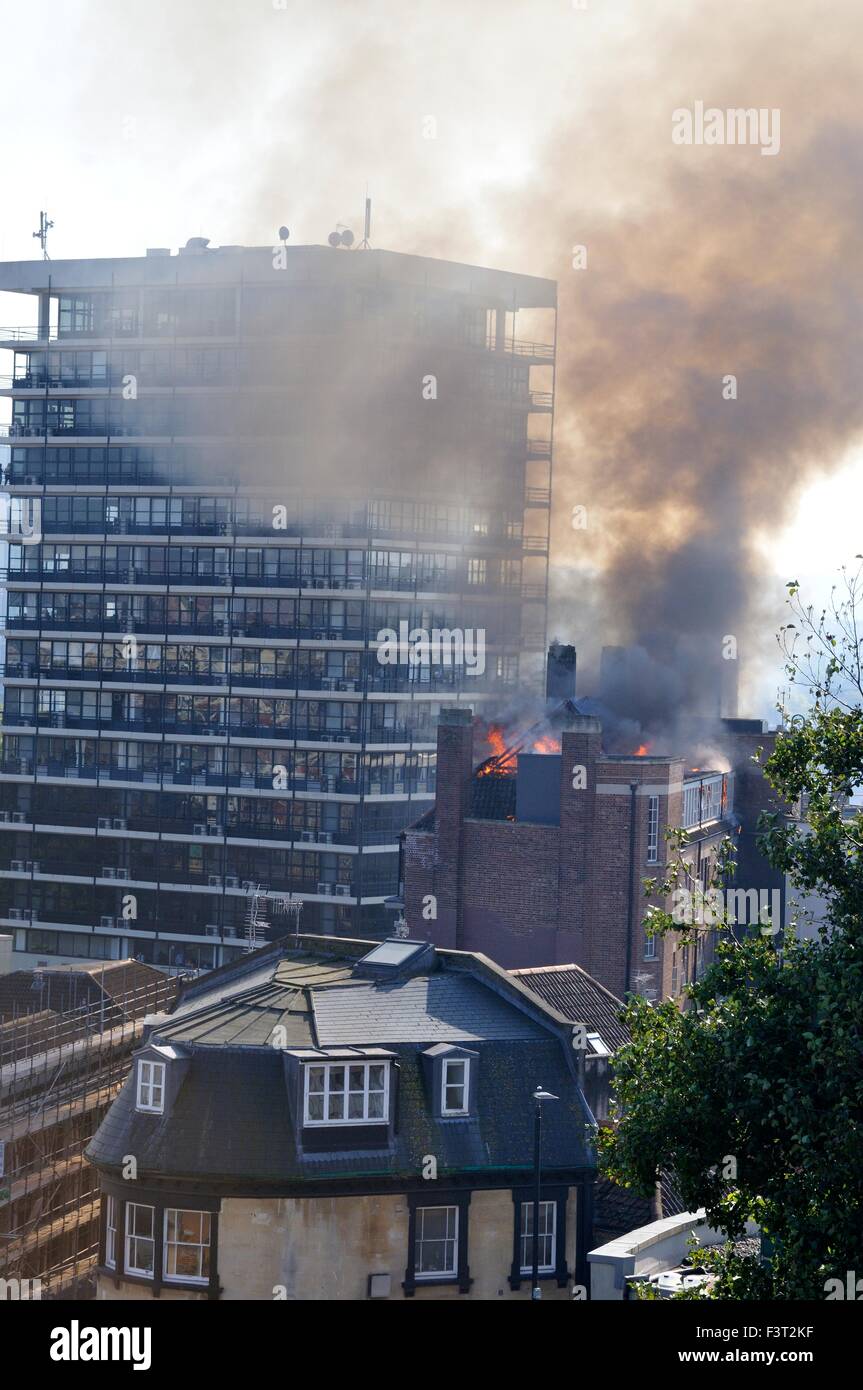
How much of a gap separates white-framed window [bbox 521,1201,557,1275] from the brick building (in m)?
19.6

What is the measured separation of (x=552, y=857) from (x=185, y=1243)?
23.5m

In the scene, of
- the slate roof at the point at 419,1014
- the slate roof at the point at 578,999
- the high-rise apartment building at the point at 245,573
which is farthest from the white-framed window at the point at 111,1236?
the high-rise apartment building at the point at 245,573

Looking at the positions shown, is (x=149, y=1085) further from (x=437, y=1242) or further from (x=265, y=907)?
(x=265, y=907)

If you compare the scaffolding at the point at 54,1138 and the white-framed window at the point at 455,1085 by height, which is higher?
the white-framed window at the point at 455,1085

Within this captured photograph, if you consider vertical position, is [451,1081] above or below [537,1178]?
above

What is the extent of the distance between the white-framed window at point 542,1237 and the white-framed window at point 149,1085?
5.75 metres

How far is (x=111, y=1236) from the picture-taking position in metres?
23.1

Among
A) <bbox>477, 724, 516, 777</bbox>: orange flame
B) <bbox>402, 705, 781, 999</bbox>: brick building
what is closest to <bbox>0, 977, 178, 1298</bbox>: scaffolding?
<bbox>402, 705, 781, 999</bbox>: brick building

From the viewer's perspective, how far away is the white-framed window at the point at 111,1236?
902 inches

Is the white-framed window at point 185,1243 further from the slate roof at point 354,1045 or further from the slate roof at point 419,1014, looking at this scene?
the slate roof at point 419,1014

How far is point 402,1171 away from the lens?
75.5ft

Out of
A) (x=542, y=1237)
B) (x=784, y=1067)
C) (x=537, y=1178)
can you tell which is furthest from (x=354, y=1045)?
(x=784, y=1067)
